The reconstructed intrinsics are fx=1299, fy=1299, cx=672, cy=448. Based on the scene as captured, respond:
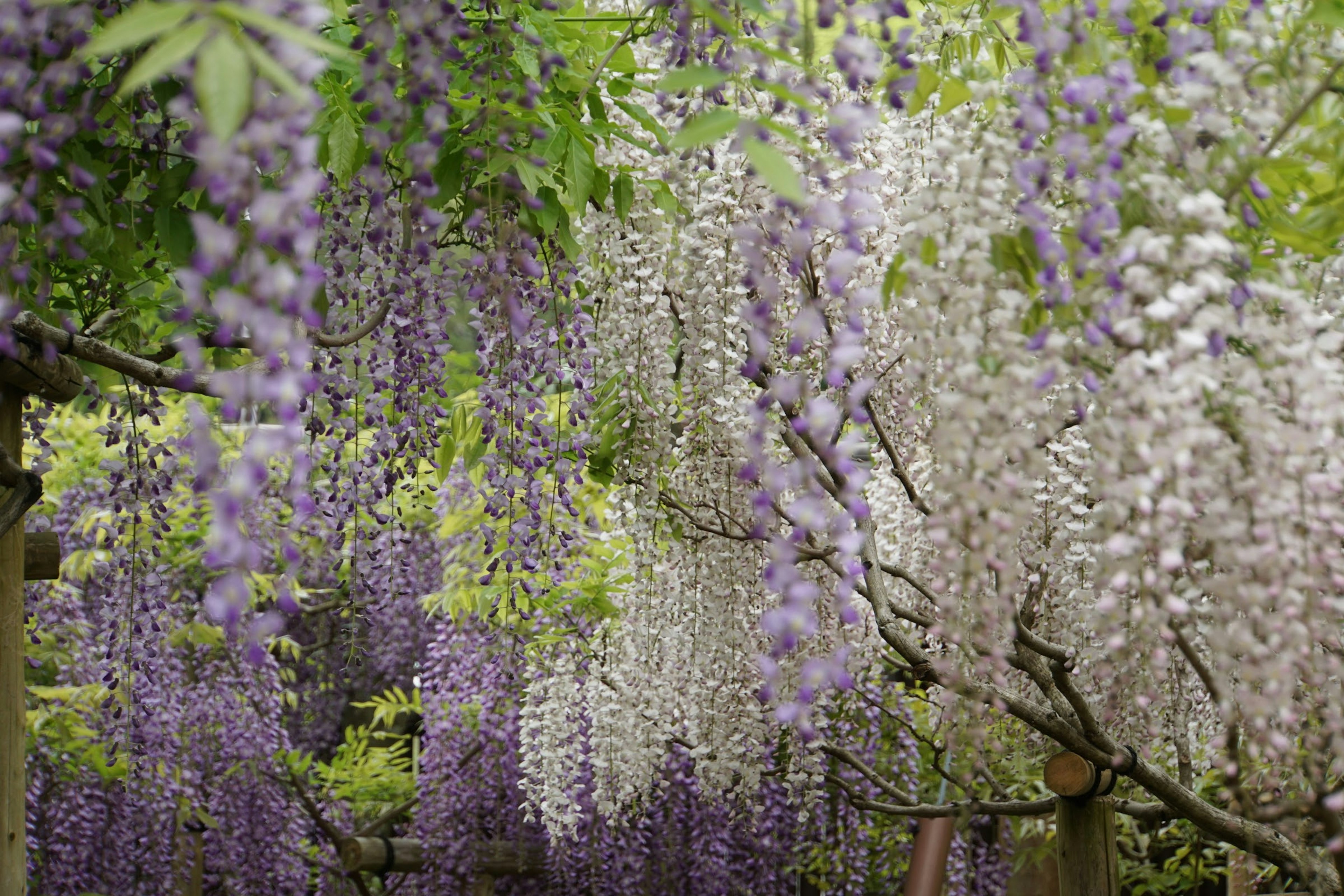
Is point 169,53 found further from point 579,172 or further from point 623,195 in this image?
point 623,195

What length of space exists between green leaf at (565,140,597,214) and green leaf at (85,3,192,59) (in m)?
1.56

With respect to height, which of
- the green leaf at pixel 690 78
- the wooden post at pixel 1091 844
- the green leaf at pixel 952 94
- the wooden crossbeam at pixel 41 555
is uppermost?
the green leaf at pixel 952 94

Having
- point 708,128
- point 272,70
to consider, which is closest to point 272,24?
point 272,70

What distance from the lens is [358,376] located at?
10.1ft

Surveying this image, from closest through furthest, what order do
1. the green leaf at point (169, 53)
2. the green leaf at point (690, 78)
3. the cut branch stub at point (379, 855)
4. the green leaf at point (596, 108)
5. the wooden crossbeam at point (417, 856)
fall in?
1. the green leaf at point (169, 53)
2. the green leaf at point (690, 78)
3. the green leaf at point (596, 108)
4. the wooden crossbeam at point (417, 856)
5. the cut branch stub at point (379, 855)

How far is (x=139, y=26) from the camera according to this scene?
968mm

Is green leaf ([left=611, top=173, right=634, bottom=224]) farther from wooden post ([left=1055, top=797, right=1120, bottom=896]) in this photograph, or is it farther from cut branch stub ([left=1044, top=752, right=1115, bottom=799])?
wooden post ([left=1055, top=797, right=1120, bottom=896])

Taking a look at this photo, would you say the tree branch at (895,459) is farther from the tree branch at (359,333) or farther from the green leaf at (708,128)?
the green leaf at (708,128)

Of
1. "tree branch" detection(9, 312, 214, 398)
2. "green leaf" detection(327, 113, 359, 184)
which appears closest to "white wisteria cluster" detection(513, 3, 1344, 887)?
"green leaf" detection(327, 113, 359, 184)

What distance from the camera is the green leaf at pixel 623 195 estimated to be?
2906 millimetres

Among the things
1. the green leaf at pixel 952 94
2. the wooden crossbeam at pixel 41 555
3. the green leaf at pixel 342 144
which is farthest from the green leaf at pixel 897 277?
the wooden crossbeam at pixel 41 555

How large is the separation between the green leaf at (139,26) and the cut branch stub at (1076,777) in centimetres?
270

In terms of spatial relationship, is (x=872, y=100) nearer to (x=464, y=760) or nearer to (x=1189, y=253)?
(x=1189, y=253)

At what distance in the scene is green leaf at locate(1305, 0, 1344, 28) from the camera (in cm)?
158
